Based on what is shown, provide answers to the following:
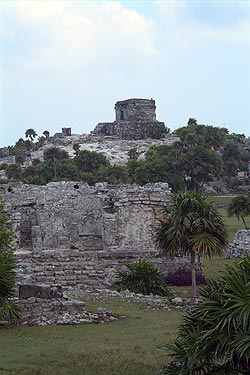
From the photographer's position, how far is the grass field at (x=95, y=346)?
456 inches

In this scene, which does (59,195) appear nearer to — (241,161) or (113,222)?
(113,222)

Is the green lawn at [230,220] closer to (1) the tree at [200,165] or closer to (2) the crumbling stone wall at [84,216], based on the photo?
(1) the tree at [200,165]

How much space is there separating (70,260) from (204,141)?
43.4 meters

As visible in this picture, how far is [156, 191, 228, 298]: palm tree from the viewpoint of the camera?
19422 millimetres

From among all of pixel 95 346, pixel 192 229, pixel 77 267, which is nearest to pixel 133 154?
pixel 77 267

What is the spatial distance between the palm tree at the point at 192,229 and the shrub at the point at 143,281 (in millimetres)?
1041

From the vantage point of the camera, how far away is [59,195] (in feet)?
100

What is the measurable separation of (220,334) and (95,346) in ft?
17.5

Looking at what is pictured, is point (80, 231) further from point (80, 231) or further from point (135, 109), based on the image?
point (135, 109)

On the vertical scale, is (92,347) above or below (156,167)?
below

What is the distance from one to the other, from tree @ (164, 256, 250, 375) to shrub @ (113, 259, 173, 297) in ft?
37.5

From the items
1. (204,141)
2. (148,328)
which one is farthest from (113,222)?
(204,141)

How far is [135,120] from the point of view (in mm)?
79312

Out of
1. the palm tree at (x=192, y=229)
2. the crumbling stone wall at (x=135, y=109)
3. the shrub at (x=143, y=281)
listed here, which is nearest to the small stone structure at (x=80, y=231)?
the shrub at (x=143, y=281)
